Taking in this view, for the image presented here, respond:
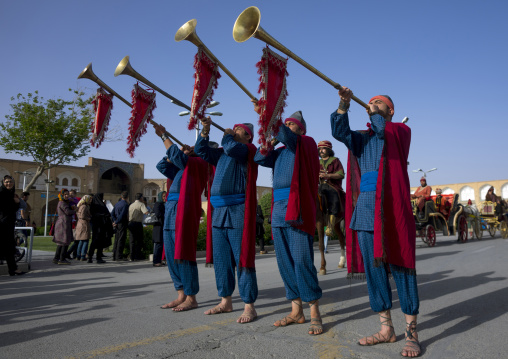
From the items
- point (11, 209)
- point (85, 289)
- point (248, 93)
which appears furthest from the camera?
point (11, 209)

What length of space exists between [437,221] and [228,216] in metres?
12.0

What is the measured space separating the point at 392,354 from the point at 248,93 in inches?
113

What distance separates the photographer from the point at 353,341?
3275 mm

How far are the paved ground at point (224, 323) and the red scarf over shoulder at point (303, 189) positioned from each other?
947 millimetres

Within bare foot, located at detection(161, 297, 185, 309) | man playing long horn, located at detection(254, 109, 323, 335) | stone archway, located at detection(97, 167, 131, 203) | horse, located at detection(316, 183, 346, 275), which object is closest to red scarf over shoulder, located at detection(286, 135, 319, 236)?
man playing long horn, located at detection(254, 109, 323, 335)

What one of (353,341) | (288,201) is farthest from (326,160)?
(353,341)

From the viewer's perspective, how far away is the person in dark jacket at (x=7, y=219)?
7.43 metres

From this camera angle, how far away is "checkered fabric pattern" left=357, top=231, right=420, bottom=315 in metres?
3.22

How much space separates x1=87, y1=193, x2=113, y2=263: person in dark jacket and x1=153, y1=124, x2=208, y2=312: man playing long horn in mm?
6231

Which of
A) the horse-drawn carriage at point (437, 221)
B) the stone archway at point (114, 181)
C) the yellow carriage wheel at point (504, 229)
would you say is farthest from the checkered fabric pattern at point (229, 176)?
the stone archway at point (114, 181)

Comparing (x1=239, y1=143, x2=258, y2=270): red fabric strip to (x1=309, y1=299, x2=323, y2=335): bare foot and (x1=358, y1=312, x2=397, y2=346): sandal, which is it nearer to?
(x1=309, y1=299, x2=323, y2=335): bare foot

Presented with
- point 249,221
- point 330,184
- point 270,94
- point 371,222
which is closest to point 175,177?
point 249,221

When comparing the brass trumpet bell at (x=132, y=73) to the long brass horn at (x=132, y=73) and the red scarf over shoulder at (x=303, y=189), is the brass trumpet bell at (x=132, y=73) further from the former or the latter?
the red scarf over shoulder at (x=303, y=189)

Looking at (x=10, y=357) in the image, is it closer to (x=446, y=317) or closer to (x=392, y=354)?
(x=392, y=354)
